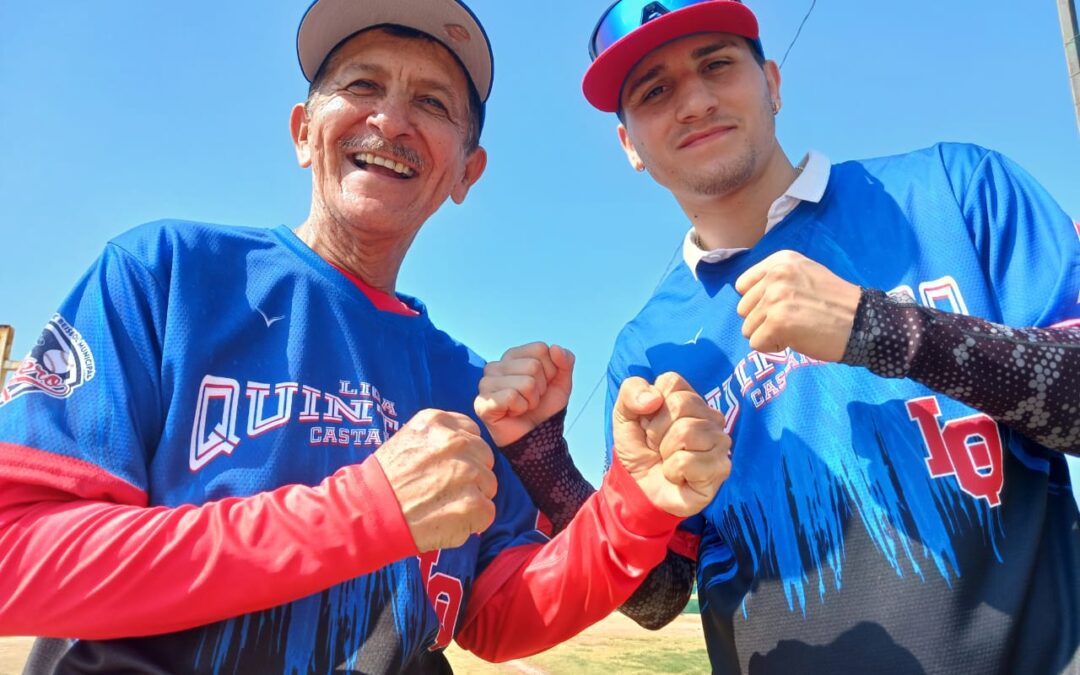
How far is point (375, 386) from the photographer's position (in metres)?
1.96

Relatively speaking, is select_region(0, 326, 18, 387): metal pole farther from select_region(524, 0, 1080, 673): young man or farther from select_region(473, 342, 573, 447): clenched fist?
select_region(524, 0, 1080, 673): young man

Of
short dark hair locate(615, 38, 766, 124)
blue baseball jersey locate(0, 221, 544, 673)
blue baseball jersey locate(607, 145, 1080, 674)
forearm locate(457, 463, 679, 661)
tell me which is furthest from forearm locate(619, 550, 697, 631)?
short dark hair locate(615, 38, 766, 124)

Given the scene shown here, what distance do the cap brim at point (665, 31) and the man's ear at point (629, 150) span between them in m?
0.26

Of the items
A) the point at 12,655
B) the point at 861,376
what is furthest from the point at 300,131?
the point at 12,655

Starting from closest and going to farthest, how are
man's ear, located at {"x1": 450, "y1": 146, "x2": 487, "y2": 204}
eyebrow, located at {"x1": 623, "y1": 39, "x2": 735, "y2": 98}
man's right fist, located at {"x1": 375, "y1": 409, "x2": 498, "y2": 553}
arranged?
man's right fist, located at {"x1": 375, "y1": 409, "x2": 498, "y2": 553}, eyebrow, located at {"x1": 623, "y1": 39, "x2": 735, "y2": 98}, man's ear, located at {"x1": 450, "y1": 146, "x2": 487, "y2": 204}

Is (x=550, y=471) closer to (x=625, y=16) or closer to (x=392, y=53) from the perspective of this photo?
(x=392, y=53)

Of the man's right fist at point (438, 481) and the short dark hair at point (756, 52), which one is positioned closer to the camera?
the man's right fist at point (438, 481)

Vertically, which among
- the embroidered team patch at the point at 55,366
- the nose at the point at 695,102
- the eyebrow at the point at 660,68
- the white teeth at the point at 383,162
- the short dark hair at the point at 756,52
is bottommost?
the embroidered team patch at the point at 55,366

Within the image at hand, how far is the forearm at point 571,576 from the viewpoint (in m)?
1.83

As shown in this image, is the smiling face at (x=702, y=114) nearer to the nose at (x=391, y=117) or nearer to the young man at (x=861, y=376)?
the young man at (x=861, y=376)

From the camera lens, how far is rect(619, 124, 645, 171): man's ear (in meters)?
2.70

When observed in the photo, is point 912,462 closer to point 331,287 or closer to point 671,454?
point 671,454

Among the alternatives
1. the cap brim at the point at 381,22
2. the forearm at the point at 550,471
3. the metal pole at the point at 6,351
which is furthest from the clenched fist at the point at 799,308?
the metal pole at the point at 6,351

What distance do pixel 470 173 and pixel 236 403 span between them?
4.14 ft
